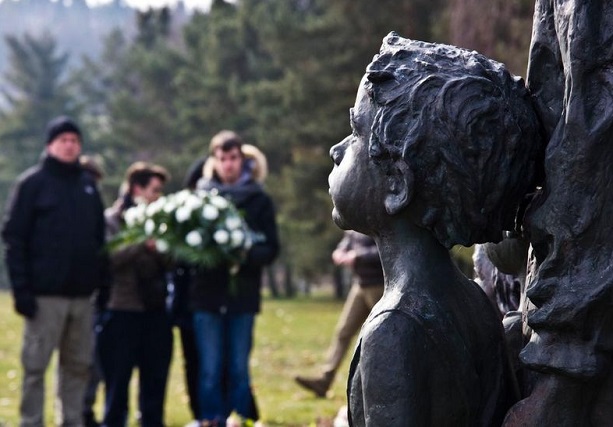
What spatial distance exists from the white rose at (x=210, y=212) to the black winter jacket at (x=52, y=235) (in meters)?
0.90

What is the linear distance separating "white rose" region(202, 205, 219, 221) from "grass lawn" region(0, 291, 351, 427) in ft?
5.37

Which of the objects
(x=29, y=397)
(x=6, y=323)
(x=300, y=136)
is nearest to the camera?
(x=29, y=397)

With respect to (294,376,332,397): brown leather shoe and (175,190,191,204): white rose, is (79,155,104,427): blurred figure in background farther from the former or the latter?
(294,376,332,397): brown leather shoe

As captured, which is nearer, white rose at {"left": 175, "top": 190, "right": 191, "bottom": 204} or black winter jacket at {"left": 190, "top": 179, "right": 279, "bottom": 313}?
black winter jacket at {"left": 190, "top": 179, "right": 279, "bottom": 313}

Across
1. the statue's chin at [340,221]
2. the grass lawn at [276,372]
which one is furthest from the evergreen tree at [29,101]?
the statue's chin at [340,221]

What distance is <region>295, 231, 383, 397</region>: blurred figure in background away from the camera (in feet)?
33.4

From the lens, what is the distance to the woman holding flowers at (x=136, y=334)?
862cm

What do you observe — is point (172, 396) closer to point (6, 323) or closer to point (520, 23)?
point (520, 23)

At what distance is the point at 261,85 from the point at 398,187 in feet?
99.2

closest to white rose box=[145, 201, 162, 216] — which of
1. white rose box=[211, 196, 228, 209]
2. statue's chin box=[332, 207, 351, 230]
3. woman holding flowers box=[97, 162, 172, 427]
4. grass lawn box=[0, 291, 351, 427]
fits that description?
woman holding flowers box=[97, 162, 172, 427]

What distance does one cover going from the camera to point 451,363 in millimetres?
2113

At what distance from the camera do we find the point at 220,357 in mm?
8336

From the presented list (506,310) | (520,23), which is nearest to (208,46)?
(520,23)

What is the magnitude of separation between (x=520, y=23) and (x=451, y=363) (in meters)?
14.1
